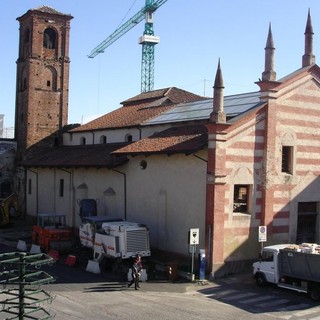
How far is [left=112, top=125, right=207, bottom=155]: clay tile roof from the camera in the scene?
27.3 m

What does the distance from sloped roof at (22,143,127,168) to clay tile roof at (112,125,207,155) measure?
1.99 metres

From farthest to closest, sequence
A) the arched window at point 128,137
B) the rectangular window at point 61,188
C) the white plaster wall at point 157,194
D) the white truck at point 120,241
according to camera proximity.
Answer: the rectangular window at point 61,188, the arched window at point 128,137, the white plaster wall at point 157,194, the white truck at point 120,241

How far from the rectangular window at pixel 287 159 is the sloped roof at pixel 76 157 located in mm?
10032

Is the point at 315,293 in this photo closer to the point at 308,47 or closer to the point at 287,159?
the point at 287,159

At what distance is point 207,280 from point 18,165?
94.2ft

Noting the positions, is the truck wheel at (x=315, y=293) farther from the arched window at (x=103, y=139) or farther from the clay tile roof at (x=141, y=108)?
the arched window at (x=103, y=139)

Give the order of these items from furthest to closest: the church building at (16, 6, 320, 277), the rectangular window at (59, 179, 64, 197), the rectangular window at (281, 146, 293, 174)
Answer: the rectangular window at (59, 179, 64, 197) < the rectangular window at (281, 146, 293, 174) < the church building at (16, 6, 320, 277)

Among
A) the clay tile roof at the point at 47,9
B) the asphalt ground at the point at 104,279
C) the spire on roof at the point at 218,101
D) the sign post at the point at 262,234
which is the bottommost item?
the asphalt ground at the point at 104,279

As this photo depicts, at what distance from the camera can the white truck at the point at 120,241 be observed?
26.5 m

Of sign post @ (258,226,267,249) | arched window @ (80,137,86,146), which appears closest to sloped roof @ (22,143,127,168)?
→ arched window @ (80,137,86,146)

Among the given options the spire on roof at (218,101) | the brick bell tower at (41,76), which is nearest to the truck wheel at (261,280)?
the spire on roof at (218,101)

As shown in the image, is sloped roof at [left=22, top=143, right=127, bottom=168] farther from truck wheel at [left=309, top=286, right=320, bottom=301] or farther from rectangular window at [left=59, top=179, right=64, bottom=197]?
truck wheel at [left=309, top=286, right=320, bottom=301]

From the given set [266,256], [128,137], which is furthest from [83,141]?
[266,256]

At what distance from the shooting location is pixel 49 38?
1971 inches
